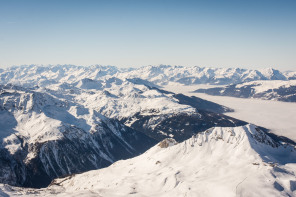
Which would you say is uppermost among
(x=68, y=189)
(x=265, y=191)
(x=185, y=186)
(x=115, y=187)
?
(x=265, y=191)

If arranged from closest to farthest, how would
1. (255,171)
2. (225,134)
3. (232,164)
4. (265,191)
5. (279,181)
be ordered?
(265,191), (279,181), (255,171), (232,164), (225,134)

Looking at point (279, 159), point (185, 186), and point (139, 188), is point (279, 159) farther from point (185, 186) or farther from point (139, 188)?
point (139, 188)

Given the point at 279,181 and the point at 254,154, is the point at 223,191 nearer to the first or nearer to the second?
the point at 279,181

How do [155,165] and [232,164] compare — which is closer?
[232,164]

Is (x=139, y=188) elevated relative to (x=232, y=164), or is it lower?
lower

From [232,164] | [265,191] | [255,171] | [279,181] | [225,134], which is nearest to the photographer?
[265,191]

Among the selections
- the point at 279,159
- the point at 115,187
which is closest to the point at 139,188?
the point at 115,187
